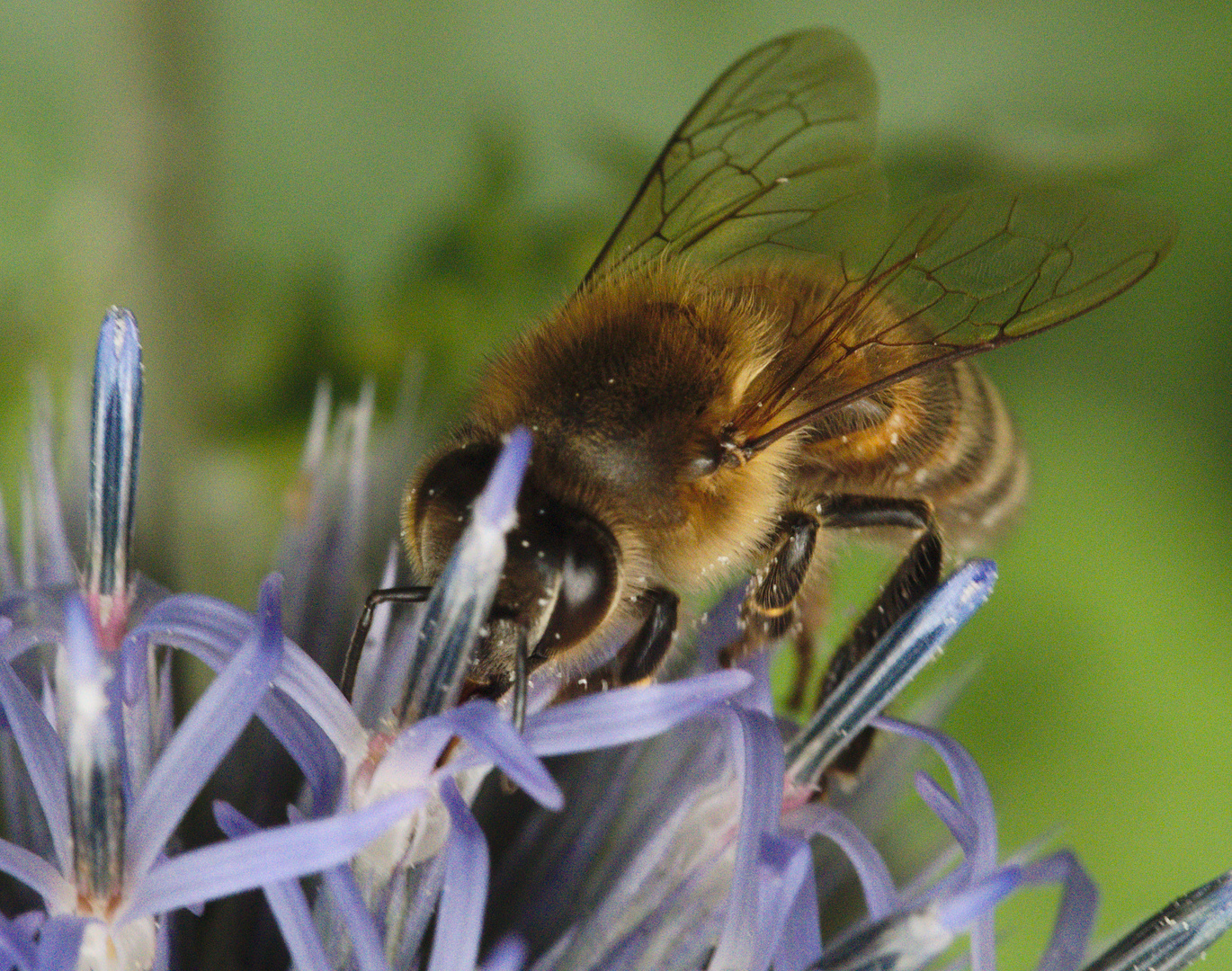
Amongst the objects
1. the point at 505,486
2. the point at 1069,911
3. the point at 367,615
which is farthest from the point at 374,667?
the point at 1069,911

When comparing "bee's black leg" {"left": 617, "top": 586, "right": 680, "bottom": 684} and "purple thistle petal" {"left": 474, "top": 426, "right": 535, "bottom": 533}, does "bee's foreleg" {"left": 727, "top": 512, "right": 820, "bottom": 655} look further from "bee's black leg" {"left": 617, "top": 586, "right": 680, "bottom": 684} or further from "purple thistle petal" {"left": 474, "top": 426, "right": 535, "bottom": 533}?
"purple thistle petal" {"left": 474, "top": 426, "right": 535, "bottom": 533}

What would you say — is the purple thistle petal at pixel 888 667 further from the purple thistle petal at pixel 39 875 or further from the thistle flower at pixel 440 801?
the purple thistle petal at pixel 39 875

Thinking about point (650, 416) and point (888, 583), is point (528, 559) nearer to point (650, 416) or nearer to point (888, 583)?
point (650, 416)

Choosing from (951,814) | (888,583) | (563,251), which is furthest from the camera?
(563,251)

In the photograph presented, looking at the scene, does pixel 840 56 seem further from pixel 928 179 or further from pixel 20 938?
pixel 20 938

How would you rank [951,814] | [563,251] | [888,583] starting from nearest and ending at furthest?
[951,814]
[888,583]
[563,251]

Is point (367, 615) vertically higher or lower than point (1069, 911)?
higher

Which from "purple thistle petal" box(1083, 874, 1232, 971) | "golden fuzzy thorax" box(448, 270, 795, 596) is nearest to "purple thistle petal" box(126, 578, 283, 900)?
"golden fuzzy thorax" box(448, 270, 795, 596)

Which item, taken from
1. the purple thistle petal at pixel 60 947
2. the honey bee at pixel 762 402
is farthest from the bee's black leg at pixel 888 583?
the purple thistle petal at pixel 60 947
